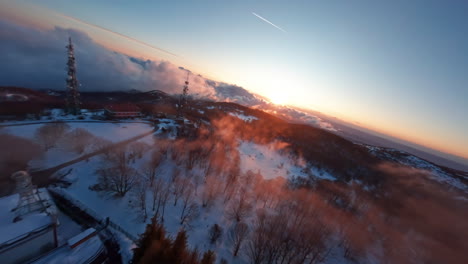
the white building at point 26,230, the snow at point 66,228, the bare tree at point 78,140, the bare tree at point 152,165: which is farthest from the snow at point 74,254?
the bare tree at point 78,140

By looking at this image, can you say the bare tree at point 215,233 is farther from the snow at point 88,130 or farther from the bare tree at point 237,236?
the snow at point 88,130

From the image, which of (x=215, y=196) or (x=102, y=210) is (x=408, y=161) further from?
(x=102, y=210)

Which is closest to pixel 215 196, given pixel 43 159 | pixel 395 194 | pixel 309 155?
pixel 43 159

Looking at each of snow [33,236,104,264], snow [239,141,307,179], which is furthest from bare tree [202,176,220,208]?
snow [33,236,104,264]

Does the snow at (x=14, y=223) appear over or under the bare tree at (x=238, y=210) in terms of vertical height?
over

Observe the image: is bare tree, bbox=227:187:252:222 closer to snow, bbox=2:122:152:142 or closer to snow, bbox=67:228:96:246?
snow, bbox=67:228:96:246

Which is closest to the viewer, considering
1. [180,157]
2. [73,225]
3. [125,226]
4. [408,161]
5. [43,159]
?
[73,225]
